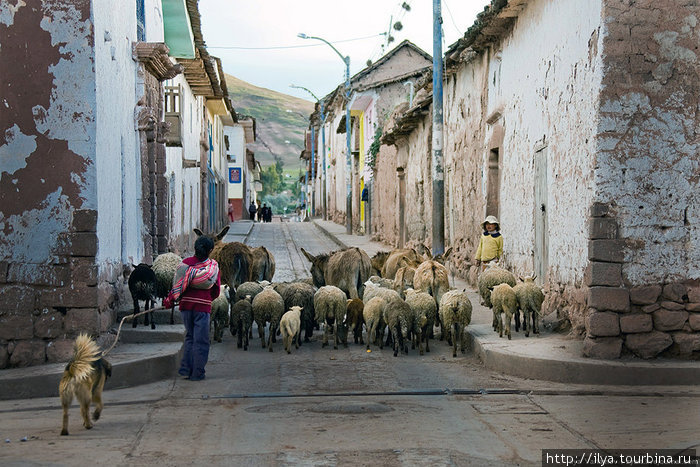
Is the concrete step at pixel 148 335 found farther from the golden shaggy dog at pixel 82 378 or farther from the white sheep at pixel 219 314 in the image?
the golden shaggy dog at pixel 82 378

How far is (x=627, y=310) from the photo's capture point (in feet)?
33.3

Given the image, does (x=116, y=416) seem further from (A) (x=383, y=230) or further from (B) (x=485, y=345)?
(A) (x=383, y=230)

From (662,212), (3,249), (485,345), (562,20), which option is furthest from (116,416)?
(562,20)

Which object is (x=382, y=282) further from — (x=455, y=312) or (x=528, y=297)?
(x=528, y=297)

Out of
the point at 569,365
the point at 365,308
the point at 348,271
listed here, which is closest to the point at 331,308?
the point at 365,308

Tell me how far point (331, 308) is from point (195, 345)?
2432mm

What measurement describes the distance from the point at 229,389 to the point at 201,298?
1.15 m

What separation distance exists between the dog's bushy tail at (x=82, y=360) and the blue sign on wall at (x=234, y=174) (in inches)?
2358

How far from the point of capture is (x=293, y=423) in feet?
25.5

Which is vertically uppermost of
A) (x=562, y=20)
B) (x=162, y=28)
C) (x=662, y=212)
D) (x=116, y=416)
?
(x=162, y=28)

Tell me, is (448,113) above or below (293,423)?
above

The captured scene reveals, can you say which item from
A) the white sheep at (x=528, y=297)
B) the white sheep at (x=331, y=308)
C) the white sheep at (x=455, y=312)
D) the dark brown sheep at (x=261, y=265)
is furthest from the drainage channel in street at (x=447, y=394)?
the dark brown sheep at (x=261, y=265)

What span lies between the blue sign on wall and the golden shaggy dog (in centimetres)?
5984

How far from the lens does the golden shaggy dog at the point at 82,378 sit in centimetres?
744
